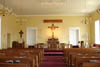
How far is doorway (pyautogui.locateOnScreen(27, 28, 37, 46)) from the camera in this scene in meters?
16.5

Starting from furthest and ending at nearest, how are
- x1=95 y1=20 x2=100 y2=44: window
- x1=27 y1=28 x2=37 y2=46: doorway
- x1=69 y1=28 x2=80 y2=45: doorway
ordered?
x1=27 y1=28 x2=37 y2=46: doorway → x1=69 y1=28 x2=80 y2=45: doorway → x1=95 y1=20 x2=100 y2=44: window

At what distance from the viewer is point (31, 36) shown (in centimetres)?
1666

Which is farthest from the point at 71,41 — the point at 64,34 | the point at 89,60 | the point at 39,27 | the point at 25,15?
the point at 89,60

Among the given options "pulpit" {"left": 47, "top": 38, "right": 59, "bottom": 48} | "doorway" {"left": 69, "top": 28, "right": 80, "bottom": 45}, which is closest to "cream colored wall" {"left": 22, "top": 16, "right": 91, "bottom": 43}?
"doorway" {"left": 69, "top": 28, "right": 80, "bottom": 45}

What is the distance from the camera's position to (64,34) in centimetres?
1616

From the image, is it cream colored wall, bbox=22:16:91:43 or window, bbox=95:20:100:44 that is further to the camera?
cream colored wall, bbox=22:16:91:43

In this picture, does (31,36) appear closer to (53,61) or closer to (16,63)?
(53,61)

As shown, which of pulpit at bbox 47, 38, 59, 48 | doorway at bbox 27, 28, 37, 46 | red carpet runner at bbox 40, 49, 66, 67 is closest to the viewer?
red carpet runner at bbox 40, 49, 66, 67

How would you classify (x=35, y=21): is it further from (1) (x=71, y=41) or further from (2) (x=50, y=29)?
(1) (x=71, y=41)

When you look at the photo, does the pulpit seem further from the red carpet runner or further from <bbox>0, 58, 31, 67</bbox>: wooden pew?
<bbox>0, 58, 31, 67</bbox>: wooden pew

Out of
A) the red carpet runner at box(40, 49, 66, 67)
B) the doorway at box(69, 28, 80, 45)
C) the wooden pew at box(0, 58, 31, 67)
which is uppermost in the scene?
the doorway at box(69, 28, 80, 45)

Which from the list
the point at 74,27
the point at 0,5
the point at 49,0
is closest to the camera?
the point at 49,0

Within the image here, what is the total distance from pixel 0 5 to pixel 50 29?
20.1ft

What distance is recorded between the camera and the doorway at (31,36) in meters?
16.5
